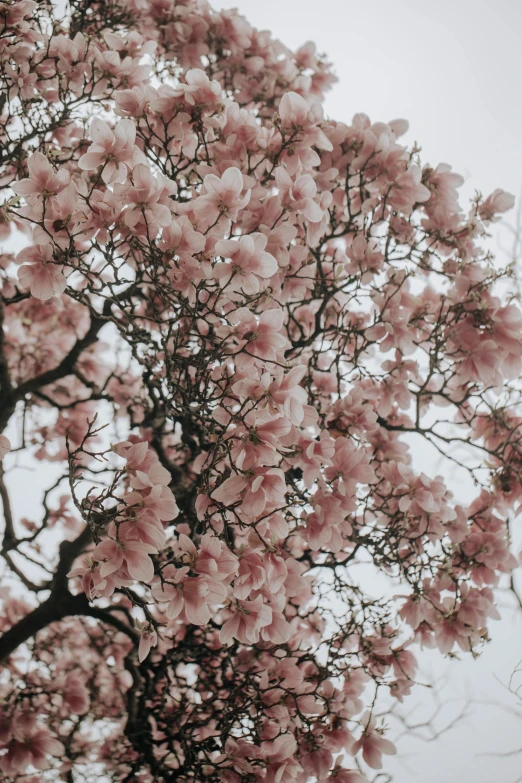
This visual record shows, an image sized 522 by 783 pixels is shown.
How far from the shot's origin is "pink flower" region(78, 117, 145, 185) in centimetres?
155

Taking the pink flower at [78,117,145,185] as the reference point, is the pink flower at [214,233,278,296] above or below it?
below

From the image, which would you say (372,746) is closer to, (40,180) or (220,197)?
(220,197)

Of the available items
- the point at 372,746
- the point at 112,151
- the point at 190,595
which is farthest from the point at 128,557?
the point at 372,746

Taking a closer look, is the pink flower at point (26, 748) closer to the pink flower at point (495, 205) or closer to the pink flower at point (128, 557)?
the pink flower at point (128, 557)

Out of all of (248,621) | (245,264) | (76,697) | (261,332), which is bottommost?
(248,621)

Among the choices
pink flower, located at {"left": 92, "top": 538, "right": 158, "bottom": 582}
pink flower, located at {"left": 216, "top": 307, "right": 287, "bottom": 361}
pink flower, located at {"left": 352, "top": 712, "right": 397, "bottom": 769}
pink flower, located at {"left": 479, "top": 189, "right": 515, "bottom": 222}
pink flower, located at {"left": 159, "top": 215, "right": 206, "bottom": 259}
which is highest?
pink flower, located at {"left": 479, "top": 189, "right": 515, "bottom": 222}

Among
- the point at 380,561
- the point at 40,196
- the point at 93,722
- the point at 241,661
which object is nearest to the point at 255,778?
the point at 241,661

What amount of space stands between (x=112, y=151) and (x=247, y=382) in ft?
2.39

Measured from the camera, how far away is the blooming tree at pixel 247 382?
1.52 m

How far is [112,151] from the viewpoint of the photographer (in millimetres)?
1588

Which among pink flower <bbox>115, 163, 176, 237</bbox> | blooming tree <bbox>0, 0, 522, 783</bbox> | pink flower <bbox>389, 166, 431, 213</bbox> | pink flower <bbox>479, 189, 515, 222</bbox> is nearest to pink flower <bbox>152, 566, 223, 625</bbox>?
blooming tree <bbox>0, 0, 522, 783</bbox>

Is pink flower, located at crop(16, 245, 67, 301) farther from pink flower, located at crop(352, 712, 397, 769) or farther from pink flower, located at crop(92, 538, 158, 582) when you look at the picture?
pink flower, located at crop(352, 712, 397, 769)

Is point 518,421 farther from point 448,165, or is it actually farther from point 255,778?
point 255,778

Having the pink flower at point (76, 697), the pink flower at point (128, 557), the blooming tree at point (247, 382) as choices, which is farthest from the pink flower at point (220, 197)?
the pink flower at point (76, 697)
